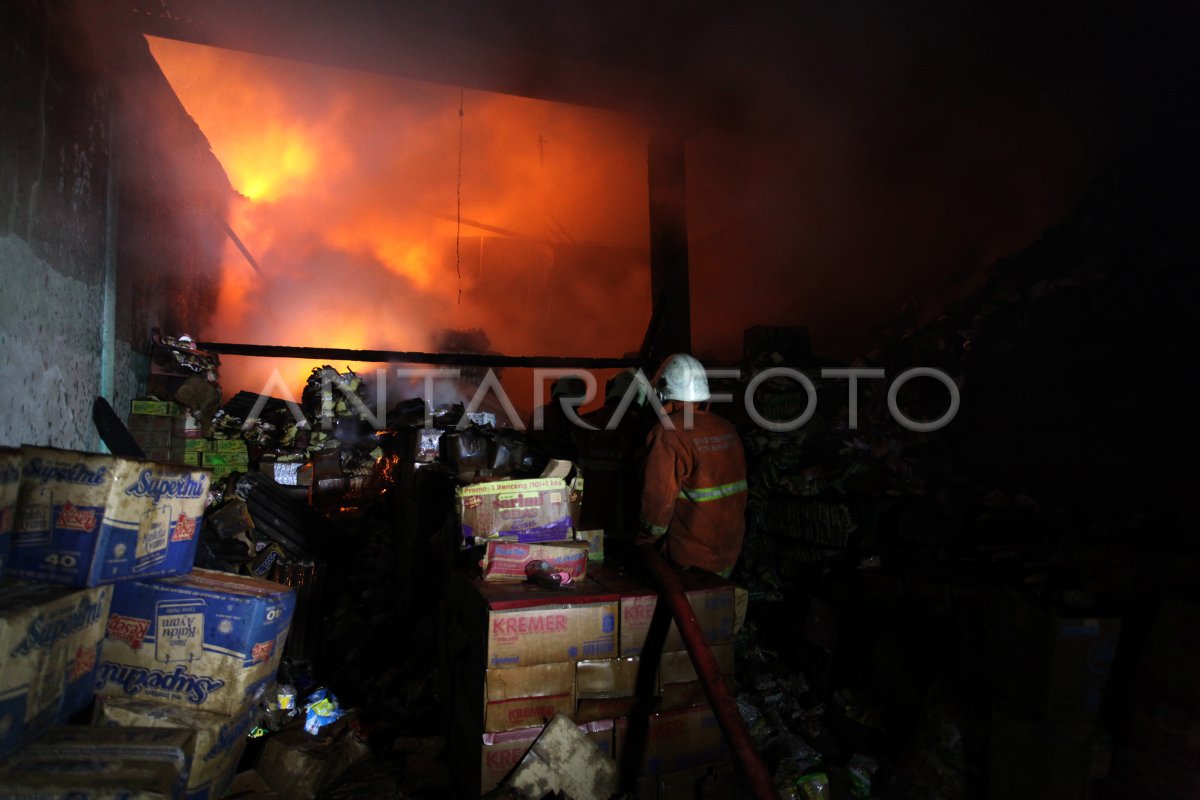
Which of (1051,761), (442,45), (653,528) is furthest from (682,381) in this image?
(442,45)

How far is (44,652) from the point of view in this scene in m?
1.79

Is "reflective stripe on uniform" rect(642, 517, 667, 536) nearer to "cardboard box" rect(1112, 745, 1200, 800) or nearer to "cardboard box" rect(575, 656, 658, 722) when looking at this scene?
"cardboard box" rect(575, 656, 658, 722)

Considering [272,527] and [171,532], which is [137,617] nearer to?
[171,532]

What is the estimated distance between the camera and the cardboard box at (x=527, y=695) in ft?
7.44

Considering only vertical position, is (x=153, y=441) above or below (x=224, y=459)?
above


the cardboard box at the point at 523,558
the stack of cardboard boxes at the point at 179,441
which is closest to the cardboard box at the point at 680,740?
the cardboard box at the point at 523,558

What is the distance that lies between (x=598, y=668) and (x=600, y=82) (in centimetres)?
557

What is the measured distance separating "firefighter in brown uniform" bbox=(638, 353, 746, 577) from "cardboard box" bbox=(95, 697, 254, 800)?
1817mm

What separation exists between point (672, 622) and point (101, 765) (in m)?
1.84

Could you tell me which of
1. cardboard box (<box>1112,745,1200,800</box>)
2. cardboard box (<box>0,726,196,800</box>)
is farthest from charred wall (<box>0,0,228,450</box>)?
cardboard box (<box>1112,745,1200,800</box>)

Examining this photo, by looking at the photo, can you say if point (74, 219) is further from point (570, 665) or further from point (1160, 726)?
point (1160, 726)

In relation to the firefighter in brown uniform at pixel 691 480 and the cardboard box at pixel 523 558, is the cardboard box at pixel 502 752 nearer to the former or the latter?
the cardboard box at pixel 523 558

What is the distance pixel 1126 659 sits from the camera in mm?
2703

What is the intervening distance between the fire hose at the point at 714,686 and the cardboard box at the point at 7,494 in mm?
2212
